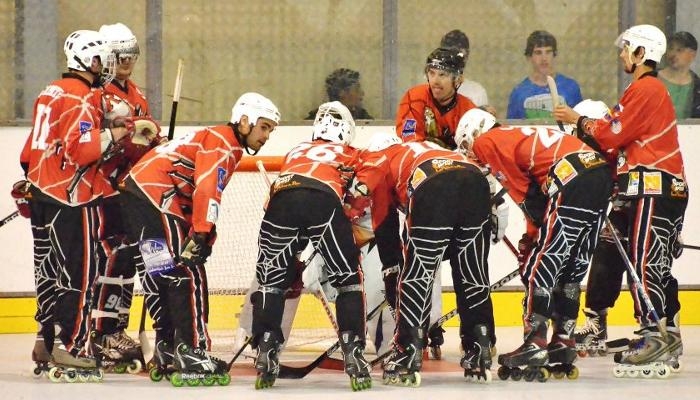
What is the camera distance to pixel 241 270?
763 centimetres

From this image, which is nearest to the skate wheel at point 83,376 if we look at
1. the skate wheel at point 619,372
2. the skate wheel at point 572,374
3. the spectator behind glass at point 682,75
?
the skate wheel at point 572,374

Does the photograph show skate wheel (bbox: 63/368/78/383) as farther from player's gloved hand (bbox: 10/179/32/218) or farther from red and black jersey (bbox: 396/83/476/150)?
red and black jersey (bbox: 396/83/476/150)

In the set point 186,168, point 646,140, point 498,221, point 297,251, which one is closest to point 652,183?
point 646,140

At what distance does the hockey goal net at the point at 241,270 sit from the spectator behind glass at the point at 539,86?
65.7 inches

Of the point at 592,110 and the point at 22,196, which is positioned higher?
the point at 592,110

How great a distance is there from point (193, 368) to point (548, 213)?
65.8 inches

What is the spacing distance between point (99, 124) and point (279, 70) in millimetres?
2166

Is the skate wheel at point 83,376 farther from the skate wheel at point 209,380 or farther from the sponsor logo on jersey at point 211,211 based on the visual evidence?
the sponsor logo on jersey at point 211,211

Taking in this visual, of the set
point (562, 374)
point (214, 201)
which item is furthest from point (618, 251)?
point (214, 201)

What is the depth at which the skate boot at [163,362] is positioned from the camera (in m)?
6.41

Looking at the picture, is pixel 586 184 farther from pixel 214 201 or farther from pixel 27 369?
pixel 27 369

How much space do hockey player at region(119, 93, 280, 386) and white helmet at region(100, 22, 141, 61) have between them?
0.72 m

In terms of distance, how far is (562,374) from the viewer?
6469mm

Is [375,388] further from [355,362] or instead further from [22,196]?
[22,196]
